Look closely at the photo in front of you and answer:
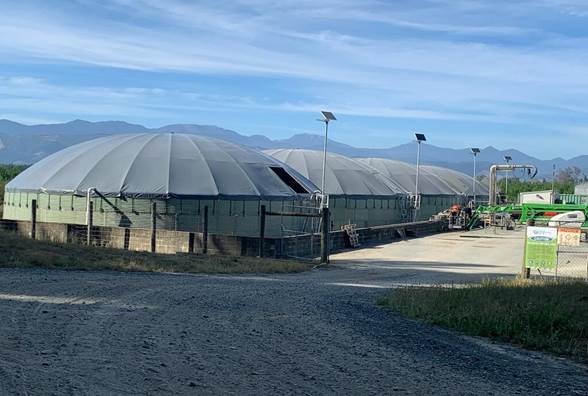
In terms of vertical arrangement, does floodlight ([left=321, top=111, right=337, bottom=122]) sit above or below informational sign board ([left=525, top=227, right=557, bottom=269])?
above

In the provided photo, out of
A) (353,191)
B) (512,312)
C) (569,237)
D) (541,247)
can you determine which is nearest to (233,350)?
(512,312)

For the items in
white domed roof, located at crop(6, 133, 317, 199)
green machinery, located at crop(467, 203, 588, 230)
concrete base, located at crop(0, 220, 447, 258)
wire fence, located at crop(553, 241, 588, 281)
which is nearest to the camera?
wire fence, located at crop(553, 241, 588, 281)

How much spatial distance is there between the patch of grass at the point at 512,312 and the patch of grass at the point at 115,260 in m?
6.48

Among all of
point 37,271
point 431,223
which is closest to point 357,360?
point 37,271

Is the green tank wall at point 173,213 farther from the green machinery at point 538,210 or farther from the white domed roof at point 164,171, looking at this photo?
the green machinery at point 538,210

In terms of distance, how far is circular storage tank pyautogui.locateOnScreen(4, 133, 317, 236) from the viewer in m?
31.6

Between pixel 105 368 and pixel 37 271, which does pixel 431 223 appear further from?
pixel 105 368

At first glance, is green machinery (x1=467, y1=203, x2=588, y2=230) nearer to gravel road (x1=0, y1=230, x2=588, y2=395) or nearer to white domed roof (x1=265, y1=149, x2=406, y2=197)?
white domed roof (x1=265, y1=149, x2=406, y2=197)

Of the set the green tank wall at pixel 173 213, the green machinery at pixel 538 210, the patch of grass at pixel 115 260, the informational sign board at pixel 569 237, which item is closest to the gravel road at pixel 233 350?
the patch of grass at pixel 115 260

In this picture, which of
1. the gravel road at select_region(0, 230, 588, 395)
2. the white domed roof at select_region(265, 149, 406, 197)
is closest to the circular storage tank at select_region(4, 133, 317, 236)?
the white domed roof at select_region(265, 149, 406, 197)

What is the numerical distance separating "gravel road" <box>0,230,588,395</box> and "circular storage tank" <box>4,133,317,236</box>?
58.5 ft

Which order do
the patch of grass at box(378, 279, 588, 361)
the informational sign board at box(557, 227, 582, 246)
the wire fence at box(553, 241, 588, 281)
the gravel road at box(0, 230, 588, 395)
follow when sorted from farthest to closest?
the wire fence at box(553, 241, 588, 281) → the informational sign board at box(557, 227, 582, 246) → the patch of grass at box(378, 279, 588, 361) → the gravel road at box(0, 230, 588, 395)

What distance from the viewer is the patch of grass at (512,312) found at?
10453mm

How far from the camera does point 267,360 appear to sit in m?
8.05
